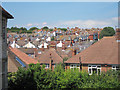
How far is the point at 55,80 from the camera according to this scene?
A: 711 inches

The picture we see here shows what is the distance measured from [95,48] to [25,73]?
12261mm

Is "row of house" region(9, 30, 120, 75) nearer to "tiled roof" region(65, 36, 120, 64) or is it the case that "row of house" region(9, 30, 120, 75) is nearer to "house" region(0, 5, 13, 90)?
"tiled roof" region(65, 36, 120, 64)

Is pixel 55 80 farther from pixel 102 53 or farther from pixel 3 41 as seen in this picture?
pixel 102 53

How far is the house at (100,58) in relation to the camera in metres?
24.2

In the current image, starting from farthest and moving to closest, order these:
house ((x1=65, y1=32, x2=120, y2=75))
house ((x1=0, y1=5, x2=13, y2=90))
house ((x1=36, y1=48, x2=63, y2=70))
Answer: house ((x1=36, y1=48, x2=63, y2=70)) → house ((x1=65, y1=32, x2=120, y2=75)) → house ((x1=0, y1=5, x2=13, y2=90))

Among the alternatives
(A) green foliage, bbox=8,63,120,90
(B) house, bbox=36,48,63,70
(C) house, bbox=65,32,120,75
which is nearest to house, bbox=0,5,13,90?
(A) green foliage, bbox=8,63,120,90

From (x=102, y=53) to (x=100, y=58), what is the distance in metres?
0.97

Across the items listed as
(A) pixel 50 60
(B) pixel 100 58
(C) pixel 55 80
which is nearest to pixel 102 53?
(B) pixel 100 58

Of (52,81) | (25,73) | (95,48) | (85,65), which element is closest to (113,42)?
(95,48)

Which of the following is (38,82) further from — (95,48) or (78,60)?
(95,48)

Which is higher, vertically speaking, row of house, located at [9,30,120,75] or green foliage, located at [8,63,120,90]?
row of house, located at [9,30,120,75]

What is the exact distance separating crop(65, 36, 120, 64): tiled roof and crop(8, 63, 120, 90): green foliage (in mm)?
6152

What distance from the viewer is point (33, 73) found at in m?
17.9

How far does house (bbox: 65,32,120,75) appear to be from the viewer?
2423 cm
